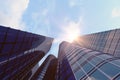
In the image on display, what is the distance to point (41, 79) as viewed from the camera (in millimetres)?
38781

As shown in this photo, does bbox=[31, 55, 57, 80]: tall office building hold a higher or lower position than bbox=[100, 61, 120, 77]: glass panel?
lower

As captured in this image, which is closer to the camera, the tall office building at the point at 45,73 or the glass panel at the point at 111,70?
the glass panel at the point at 111,70

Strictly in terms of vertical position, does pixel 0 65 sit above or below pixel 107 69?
below

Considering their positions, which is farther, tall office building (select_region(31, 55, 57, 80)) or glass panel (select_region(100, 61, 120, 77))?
tall office building (select_region(31, 55, 57, 80))

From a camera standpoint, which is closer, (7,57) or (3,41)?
(3,41)

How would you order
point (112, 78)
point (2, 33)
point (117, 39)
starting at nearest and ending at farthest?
1. point (112, 78)
2. point (2, 33)
3. point (117, 39)

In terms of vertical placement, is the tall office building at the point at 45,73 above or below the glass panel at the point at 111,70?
below

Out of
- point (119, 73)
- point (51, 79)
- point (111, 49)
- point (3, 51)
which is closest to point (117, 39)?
point (111, 49)

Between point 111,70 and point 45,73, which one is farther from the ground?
point 111,70

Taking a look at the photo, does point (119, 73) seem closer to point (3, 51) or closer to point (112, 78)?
point (112, 78)

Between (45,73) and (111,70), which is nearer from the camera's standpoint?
(111,70)

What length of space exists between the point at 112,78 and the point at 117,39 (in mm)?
32350

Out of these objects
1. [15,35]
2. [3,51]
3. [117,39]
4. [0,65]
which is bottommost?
[0,65]

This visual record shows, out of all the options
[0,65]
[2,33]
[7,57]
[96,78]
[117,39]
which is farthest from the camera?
[117,39]
